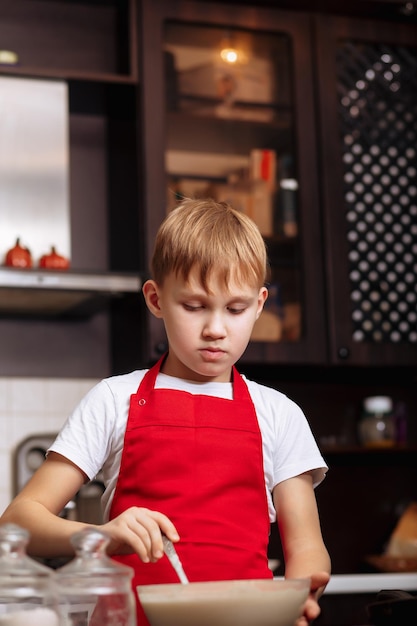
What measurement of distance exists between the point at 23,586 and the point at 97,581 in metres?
0.06

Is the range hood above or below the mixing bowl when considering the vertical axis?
above

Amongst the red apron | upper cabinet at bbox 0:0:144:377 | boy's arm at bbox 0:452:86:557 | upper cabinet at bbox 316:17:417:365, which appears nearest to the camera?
boy's arm at bbox 0:452:86:557

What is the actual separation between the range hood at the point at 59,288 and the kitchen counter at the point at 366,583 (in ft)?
3.13

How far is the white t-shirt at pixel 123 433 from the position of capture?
50.9 inches

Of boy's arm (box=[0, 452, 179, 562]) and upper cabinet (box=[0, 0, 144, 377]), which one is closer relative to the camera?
boy's arm (box=[0, 452, 179, 562])

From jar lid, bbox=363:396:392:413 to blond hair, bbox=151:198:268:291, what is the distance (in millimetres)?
1978

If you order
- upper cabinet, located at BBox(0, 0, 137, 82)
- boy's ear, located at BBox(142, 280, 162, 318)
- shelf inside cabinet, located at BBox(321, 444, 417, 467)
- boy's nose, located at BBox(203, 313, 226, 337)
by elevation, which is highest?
upper cabinet, located at BBox(0, 0, 137, 82)

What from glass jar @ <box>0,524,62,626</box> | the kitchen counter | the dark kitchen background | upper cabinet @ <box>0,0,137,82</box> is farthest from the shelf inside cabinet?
glass jar @ <box>0,524,62,626</box>

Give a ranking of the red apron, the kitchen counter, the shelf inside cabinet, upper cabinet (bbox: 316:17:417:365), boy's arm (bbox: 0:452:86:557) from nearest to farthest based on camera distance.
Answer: boy's arm (bbox: 0:452:86:557), the red apron, the kitchen counter, upper cabinet (bbox: 316:17:417:365), the shelf inside cabinet

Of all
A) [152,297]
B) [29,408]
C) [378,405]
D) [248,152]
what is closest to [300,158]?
[248,152]

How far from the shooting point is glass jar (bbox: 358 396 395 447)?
3.17 meters

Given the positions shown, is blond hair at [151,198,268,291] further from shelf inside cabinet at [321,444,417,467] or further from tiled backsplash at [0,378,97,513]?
shelf inside cabinet at [321,444,417,467]

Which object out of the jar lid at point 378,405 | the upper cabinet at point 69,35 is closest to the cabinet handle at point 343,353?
the jar lid at point 378,405

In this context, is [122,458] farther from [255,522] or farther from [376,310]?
[376,310]
